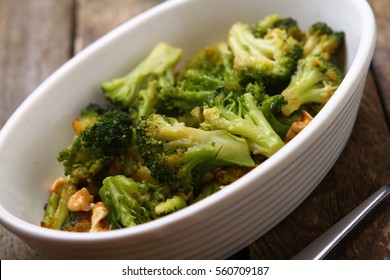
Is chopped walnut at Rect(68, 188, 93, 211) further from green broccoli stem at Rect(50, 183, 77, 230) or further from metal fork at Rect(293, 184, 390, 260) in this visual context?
metal fork at Rect(293, 184, 390, 260)

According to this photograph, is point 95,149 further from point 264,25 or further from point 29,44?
point 29,44

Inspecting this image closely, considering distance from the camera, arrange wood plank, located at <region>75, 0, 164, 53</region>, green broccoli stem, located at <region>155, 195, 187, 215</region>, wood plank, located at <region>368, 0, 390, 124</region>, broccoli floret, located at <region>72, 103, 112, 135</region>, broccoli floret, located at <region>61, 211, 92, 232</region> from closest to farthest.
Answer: green broccoli stem, located at <region>155, 195, 187, 215</region> → broccoli floret, located at <region>61, 211, 92, 232</region> → broccoli floret, located at <region>72, 103, 112, 135</region> → wood plank, located at <region>368, 0, 390, 124</region> → wood plank, located at <region>75, 0, 164, 53</region>

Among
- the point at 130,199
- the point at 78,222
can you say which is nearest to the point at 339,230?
the point at 130,199

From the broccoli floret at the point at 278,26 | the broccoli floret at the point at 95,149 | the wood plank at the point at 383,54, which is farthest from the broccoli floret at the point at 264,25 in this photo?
the broccoli floret at the point at 95,149

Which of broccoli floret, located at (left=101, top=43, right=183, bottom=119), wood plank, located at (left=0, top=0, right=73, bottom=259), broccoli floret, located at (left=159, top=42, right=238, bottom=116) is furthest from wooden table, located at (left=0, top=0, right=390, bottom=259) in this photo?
broccoli floret, located at (left=101, top=43, right=183, bottom=119)

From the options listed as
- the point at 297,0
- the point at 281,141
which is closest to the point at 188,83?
the point at 281,141

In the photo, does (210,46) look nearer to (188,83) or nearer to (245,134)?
(188,83)

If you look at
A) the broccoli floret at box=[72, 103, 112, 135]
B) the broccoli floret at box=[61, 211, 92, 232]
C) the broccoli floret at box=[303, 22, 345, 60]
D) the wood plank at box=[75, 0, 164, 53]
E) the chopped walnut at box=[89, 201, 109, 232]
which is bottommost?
the broccoli floret at box=[61, 211, 92, 232]

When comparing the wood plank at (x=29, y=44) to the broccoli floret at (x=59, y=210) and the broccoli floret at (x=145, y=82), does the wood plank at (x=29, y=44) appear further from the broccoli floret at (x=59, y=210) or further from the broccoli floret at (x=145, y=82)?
the broccoli floret at (x=59, y=210)
